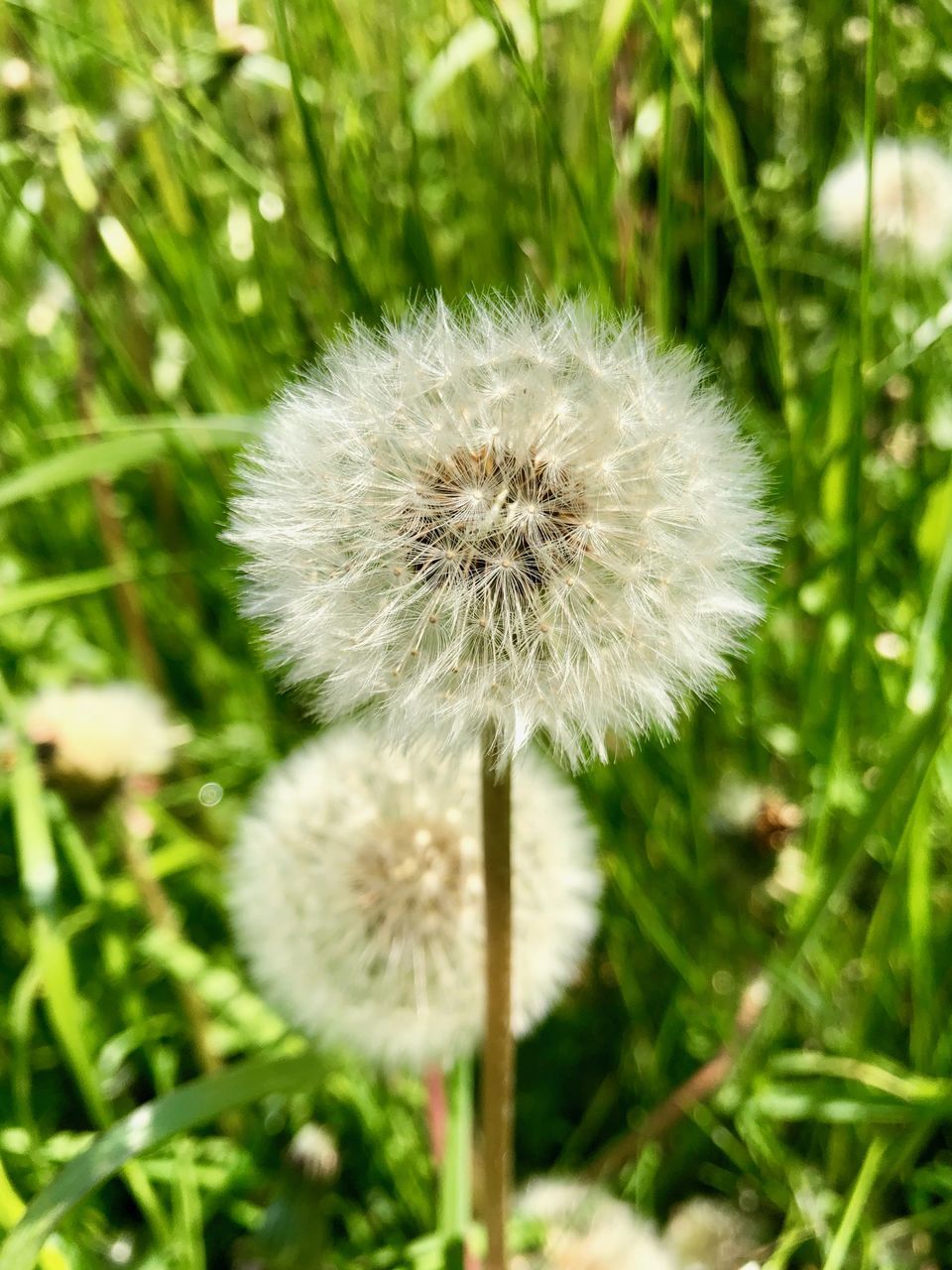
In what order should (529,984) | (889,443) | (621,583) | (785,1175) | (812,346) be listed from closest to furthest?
1. (621,583)
2. (529,984)
3. (785,1175)
4. (889,443)
5. (812,346)

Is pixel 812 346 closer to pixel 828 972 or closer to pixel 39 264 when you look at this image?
pixel 828 972

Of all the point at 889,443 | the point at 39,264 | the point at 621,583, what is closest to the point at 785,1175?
the point at 621,583

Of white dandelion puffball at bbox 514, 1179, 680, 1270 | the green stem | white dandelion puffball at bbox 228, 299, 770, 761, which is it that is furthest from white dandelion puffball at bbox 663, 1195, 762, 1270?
white dandelion puffball at bbox 228, 299, 770, 761

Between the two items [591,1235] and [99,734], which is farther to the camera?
[99,734]

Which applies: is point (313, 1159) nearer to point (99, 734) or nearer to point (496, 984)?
point (496, 984)

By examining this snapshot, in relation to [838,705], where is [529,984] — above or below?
below

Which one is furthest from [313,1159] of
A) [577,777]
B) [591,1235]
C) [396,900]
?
[577,777]

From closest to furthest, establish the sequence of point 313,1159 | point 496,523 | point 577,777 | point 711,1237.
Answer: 1. point 496,523
2. point 313,1159
3. point 711,1237
4. point 577,777
